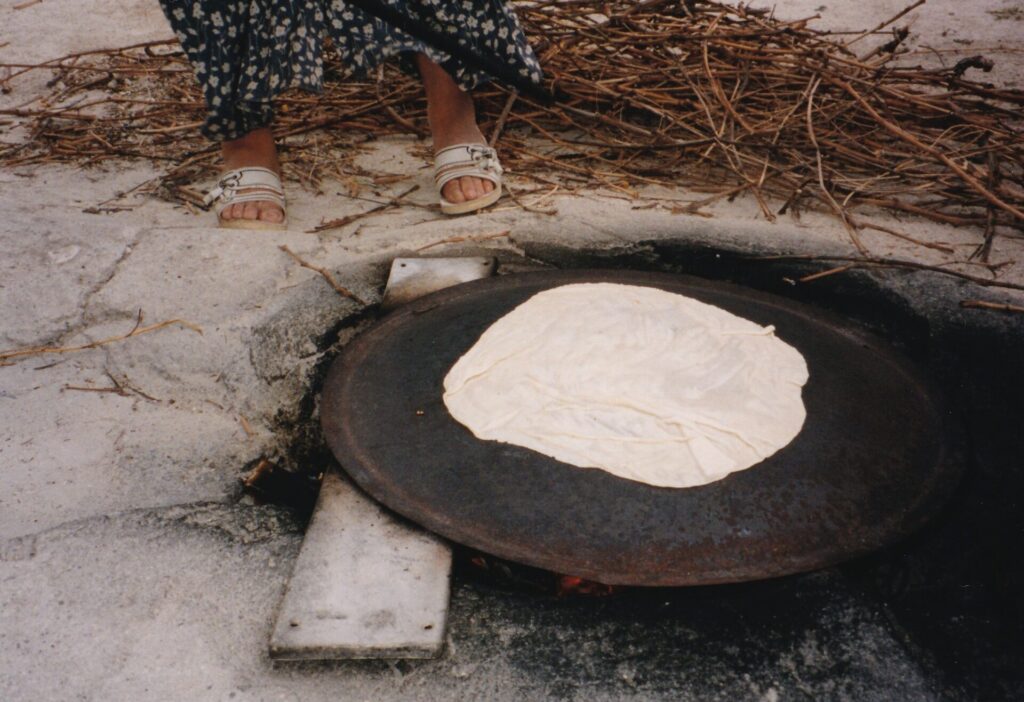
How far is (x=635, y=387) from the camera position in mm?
1296

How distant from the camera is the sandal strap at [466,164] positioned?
224cm

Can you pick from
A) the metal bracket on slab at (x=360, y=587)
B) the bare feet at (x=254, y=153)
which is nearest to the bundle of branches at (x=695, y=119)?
the bare feet at (x=254, y=153)

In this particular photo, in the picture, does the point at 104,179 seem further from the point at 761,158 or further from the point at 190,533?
the point at 761,158

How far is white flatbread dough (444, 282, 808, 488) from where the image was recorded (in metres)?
1.20

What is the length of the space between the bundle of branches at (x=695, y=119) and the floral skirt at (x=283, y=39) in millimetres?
405

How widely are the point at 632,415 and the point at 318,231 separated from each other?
1284 mm

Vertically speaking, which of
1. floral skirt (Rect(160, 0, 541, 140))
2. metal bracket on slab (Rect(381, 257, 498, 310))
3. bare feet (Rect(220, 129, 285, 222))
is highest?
floral skirt (Rect(160, 0, 541, 140))

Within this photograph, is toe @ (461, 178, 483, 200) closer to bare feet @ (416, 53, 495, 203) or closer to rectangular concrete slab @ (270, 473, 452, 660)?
bare feet @ (416, 53, 495, 203)

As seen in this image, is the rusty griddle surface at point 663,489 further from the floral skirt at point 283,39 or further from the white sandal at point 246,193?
the floral skirt at point 283,39

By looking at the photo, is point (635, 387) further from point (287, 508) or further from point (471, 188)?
point (471, 188)

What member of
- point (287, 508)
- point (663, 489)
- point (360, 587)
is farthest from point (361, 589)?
point (663, 489)

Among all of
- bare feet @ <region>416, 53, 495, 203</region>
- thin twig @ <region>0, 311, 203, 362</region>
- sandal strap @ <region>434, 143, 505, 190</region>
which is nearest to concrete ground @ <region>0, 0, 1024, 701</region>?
thin twig @ <region>0, 311, 203, 362</region>

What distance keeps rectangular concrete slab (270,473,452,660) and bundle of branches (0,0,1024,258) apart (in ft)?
5.12

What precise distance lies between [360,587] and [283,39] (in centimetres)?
163
